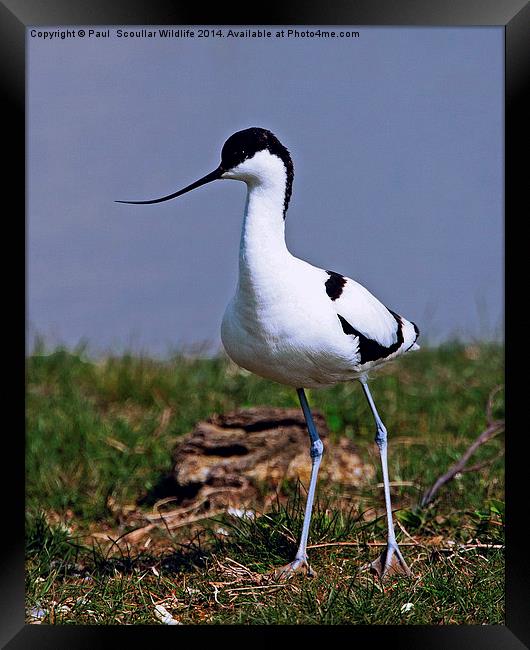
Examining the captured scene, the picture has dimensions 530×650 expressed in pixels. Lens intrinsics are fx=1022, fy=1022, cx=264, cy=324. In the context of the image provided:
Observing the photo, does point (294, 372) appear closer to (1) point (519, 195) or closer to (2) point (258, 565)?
(2) point (258, 565)

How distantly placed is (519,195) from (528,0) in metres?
0.67

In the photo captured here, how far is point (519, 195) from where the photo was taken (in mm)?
3574

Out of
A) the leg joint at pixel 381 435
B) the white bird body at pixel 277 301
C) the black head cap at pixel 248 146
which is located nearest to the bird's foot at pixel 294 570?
the white bird body at pixel 277 301

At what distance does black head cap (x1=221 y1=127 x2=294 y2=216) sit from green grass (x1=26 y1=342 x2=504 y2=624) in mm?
1538

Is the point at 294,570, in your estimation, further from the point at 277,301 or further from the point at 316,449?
the point at 277,301

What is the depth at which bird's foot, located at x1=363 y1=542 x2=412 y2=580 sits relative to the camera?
417cm

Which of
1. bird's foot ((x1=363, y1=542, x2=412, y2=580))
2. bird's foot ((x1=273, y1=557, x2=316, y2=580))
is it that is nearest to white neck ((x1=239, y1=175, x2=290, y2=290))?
bird's foot ((x1=273, y1=557, x2=316, y2=580))

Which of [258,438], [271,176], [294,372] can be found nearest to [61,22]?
[271,176]

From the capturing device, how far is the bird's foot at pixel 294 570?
13.5 feet

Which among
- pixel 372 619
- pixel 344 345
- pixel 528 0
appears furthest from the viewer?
pixel 344 345

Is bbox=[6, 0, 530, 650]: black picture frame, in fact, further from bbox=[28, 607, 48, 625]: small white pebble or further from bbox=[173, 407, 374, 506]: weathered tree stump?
bbox=[173, 407, 374, 506]: weathered tree stump

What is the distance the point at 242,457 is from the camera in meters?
5.49

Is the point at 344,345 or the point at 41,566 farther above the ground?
the point at 344,345

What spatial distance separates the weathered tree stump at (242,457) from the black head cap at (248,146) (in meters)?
1.88
